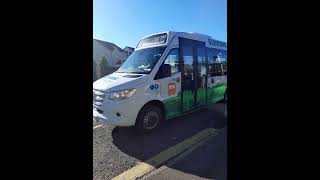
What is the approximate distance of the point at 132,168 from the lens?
3.35m

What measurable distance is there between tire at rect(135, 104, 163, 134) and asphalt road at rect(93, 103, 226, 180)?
12cm

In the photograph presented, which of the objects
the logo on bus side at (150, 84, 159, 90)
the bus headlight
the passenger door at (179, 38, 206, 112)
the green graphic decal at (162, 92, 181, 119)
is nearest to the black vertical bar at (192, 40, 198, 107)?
the passenger door at (179, 38, 206, 112)

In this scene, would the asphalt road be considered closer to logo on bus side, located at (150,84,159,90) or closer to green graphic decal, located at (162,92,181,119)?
green graphic decal, located at (162,92,181,119)

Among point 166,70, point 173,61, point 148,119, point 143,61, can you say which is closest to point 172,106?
point 148,119

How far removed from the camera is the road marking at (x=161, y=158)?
317 cm

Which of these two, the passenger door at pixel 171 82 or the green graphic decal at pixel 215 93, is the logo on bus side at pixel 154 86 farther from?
the green graphic decal at pixel 215 93

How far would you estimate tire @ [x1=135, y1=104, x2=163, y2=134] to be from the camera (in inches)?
181

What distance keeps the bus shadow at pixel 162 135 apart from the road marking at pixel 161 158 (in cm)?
10

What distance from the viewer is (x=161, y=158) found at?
3.64 meters
